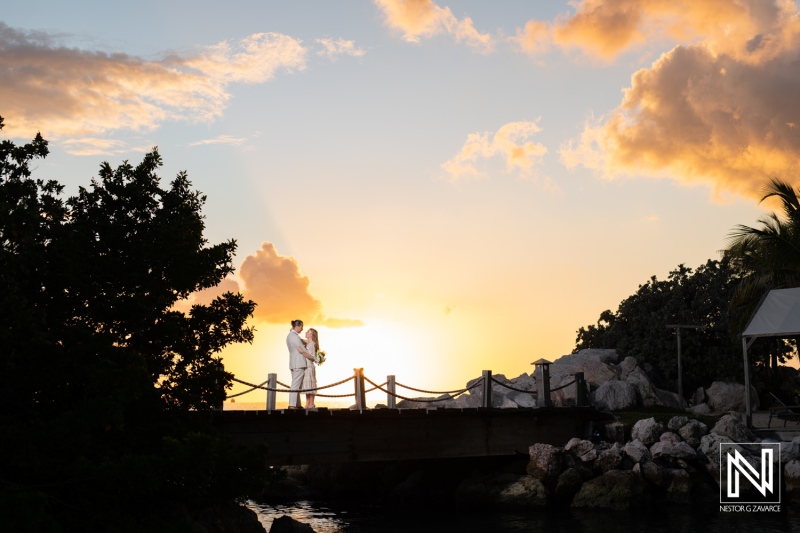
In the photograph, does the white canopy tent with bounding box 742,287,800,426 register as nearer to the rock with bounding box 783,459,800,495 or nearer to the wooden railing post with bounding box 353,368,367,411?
the rock with bounding box 783,459,800,495

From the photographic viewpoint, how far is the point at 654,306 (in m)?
40.8

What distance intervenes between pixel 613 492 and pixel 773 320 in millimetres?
8989

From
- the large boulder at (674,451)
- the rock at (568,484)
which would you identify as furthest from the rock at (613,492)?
the large boulder at (674,451)

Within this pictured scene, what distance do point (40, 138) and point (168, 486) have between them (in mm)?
5653

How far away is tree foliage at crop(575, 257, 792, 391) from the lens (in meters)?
37.6

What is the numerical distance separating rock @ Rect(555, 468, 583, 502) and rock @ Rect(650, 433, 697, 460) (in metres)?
2.49

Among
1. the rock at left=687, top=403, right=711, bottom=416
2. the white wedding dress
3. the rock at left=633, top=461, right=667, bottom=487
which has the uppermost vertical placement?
the white wedding dress

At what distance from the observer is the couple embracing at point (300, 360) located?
21.1m

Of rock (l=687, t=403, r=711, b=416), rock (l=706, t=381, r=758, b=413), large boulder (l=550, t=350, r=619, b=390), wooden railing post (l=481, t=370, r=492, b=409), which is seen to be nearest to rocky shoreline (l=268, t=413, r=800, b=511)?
wooden railing post (l=481, t=370, r=492, b=409)

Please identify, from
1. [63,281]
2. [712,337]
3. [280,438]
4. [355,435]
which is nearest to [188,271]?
[63,281]

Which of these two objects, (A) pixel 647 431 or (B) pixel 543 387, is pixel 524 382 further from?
(A) pixel 647 431

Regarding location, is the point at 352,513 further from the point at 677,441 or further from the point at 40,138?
the point at 40,138

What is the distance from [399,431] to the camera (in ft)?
73.5

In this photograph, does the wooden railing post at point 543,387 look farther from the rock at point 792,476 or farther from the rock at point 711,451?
the rock at point 792,476
